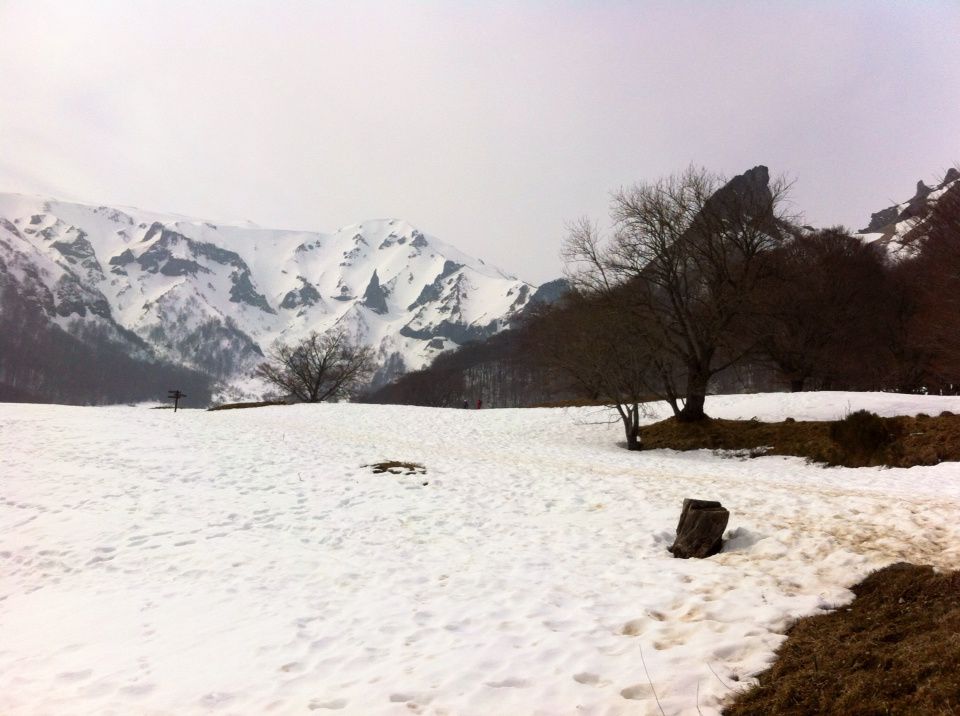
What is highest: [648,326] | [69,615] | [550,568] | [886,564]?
[648,326]

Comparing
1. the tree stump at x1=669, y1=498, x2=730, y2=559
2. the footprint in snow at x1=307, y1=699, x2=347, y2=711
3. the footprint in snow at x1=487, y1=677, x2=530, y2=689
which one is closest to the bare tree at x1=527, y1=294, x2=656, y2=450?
the tree stump at x1=669, y1=498, x2=730, y2=559

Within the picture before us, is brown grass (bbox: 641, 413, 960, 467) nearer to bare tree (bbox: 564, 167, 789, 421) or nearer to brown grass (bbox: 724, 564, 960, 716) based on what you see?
bare tree (bbox: 564, 167, 789, 421)

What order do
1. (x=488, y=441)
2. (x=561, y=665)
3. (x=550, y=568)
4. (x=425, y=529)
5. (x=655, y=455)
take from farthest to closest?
(x=488, y=441)
(x=655, y=455)
(x=425, y=529)
(x=550, y=568)
(x=561, y=665)

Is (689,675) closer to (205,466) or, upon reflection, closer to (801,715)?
(801,715)

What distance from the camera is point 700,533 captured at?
26.1 ft

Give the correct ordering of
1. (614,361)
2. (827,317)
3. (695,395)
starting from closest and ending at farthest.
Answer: (614,361) < (695,395) < (827,317)

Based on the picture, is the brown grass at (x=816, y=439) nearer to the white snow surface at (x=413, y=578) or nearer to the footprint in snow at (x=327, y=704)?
the white snow surface at (x=413, y=578)

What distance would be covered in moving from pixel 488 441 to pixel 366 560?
49.6 feet

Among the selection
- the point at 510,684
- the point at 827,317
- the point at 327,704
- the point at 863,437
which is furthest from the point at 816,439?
the point at 327,704

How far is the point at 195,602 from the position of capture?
7.33 metres

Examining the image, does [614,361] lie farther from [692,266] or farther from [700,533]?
[700,533]

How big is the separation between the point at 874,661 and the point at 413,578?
554 centimetres

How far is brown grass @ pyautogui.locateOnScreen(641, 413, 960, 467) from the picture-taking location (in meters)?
14.5

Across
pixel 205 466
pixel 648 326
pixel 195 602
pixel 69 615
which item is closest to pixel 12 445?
pixel 205 466
